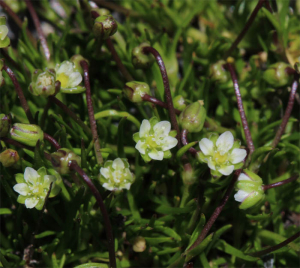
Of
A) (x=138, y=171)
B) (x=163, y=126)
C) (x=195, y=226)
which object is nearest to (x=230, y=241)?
(x=195, y=226)

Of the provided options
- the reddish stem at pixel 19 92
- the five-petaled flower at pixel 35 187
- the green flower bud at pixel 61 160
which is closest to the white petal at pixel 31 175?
the five-petaled flower at pixel 35 187

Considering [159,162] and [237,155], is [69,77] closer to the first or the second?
[159,162]

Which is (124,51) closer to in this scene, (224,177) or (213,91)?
(213,91)

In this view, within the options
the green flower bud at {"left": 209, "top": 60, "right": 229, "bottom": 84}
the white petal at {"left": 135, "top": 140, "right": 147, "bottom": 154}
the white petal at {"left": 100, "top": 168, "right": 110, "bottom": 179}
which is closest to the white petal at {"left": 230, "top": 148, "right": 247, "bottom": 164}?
the white petal at {"left": 135, "top": 140, "right": 147, "bottom": 154}

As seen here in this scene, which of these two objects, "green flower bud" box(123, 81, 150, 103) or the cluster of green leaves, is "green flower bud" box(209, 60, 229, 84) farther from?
"green flower bud" box(123, 81, 150, 103)

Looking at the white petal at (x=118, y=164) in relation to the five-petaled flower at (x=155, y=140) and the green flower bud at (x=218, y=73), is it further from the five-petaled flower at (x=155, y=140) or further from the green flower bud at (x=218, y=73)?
the green flower bud at (x=218, y=73)

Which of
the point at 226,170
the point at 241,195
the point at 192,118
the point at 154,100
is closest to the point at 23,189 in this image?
the point at 154,100
